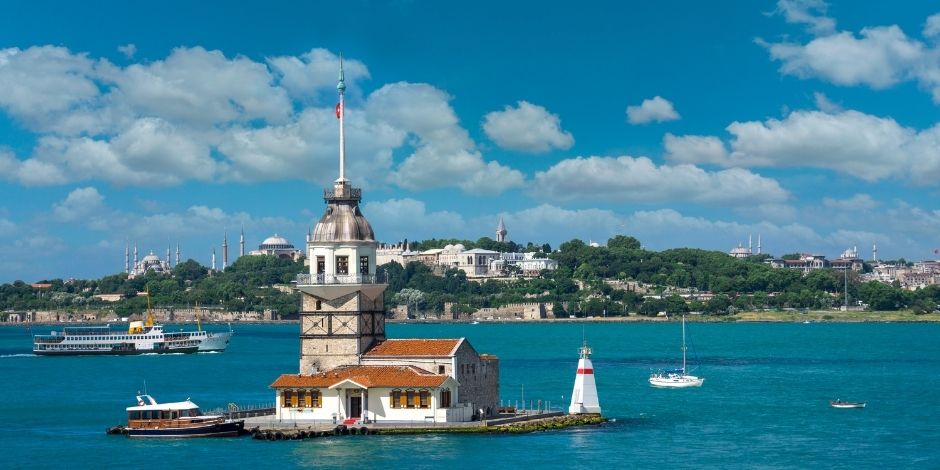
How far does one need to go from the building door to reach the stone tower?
2484 millimetres

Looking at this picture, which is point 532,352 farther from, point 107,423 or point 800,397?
point 107,423

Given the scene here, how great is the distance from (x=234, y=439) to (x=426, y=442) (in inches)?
294

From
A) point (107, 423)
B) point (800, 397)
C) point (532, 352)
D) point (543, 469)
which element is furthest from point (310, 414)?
point (532, 352)

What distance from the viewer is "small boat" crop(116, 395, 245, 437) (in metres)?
56.5

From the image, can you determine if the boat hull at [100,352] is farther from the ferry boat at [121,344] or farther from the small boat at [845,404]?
the small boat at [845,404]

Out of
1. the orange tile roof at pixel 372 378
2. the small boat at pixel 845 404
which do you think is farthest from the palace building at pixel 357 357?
the small boat at pixel 845 404

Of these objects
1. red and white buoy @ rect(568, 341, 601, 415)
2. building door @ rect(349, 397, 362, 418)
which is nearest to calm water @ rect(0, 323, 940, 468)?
red and white buoy @ rect(568, 341, 601, 415)

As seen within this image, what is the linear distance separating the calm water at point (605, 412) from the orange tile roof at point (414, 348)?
11.4ft

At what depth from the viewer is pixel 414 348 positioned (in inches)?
2250

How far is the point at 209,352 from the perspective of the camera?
156 m

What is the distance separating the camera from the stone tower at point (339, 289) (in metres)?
58.5

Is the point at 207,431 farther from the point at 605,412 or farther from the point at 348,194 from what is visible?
the point at 605,412

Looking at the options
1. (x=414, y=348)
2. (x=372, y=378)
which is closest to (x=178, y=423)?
(x=372, y=378)

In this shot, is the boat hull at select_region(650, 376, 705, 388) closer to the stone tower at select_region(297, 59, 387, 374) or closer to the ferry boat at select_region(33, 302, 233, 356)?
the stone tower at select_region(297, 59, 387, 374)
